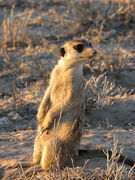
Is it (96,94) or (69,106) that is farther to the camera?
(96,94)

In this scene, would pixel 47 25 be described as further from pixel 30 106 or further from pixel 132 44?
pixel 30 106

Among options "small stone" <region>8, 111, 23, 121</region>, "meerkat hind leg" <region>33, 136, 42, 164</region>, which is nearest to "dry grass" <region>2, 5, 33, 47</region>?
"small stone" <region>8, 111, 23, 121</region>

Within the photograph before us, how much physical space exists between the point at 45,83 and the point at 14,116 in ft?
3.82

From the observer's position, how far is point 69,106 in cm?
267

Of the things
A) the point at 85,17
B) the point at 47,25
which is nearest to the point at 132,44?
the point at 85,17

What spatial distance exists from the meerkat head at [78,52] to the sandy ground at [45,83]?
3.29ft

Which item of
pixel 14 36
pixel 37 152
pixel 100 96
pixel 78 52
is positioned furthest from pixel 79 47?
pixel 14 36

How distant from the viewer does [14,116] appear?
14.6 ft

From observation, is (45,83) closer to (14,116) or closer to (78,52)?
(14,116)

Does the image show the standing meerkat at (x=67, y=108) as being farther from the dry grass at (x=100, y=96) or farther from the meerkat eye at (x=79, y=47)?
the dry grass at (x=100, y=96)

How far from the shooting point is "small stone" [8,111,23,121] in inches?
173

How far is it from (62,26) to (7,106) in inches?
145

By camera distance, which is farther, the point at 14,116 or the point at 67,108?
the point at 14,116

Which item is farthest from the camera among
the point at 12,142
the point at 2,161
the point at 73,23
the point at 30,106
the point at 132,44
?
the point at 73,23
